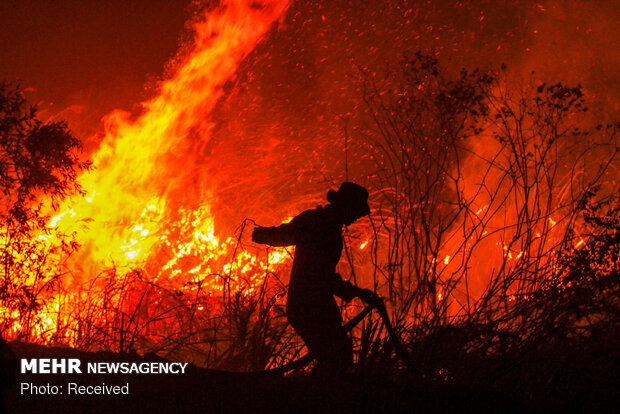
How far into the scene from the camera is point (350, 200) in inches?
157

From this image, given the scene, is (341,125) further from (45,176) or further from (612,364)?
(612,364)

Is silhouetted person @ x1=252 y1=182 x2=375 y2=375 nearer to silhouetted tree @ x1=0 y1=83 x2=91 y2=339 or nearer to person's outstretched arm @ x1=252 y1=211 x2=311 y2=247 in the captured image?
person's outstretched arm @ x1=252 y1=211 x2=311 y2=247

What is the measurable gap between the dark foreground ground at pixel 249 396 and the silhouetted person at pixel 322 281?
22 cm

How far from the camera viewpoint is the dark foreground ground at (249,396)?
3.74 m

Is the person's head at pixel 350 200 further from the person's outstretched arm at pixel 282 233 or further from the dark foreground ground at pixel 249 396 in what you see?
the dark foreground ground at pixel 249 396

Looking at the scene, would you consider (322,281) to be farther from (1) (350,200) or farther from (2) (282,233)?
(1) (350,200)

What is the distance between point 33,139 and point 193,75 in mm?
6995

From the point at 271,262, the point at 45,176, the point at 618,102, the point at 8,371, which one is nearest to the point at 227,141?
the point at 271,262

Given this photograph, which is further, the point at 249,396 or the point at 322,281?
the point at 322,281

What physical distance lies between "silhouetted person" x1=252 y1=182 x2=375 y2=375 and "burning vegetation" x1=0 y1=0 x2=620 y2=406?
61 cm

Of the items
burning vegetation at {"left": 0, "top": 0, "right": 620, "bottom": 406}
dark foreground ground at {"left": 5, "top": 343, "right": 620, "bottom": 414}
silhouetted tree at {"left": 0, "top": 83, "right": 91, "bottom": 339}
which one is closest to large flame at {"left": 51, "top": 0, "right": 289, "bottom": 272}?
burning vegetation at {"left": 0, "top": 0, "right": 620, "bottom": 406}

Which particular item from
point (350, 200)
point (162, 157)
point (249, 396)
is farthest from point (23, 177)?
point (162, 157)

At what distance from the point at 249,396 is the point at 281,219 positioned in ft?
26.9

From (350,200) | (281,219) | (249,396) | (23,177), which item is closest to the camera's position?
(249,396)
